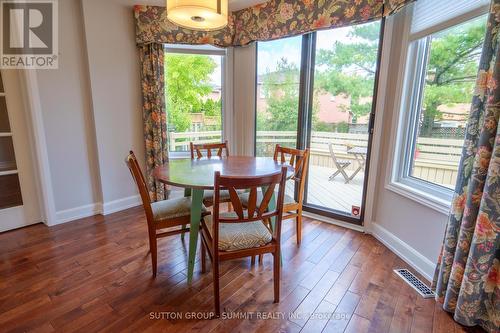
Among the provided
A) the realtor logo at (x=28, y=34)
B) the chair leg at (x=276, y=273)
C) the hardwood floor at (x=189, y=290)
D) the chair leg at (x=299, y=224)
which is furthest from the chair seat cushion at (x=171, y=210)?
the realtor logo at (x=28, y=34)

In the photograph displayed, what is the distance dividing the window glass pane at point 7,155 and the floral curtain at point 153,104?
4.22 feet

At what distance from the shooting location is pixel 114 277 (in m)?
1.93

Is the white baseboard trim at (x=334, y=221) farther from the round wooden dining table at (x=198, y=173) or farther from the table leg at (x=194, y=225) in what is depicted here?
the table leg at (x=194, y=225)

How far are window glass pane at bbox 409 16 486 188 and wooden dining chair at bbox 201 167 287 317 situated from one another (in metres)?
1.39

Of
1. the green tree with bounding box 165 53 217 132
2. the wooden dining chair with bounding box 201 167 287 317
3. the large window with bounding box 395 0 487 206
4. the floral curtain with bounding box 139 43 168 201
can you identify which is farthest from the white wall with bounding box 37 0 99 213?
the large window with bounding box 395 0 487 206

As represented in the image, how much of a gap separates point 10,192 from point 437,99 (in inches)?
159

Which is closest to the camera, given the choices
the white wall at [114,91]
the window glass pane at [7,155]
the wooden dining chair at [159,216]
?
the wooden dining chair at [159,216]

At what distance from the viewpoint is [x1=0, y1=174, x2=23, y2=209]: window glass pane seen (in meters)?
2.61

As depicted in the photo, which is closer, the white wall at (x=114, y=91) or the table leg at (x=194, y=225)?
the table leg at (x=194, y=225)

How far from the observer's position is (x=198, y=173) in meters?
1.98

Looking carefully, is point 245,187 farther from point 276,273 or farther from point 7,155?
point 7,155

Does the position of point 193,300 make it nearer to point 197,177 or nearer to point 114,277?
point 114,277

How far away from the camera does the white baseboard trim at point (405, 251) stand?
6.37 ft

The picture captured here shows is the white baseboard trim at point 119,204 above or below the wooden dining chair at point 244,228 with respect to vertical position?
below
